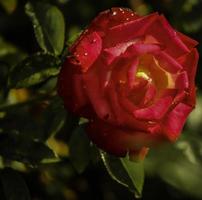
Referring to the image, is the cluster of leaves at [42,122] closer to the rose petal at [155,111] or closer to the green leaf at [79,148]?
the green leaf at [79,148]

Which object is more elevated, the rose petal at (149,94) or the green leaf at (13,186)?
the rose petal at (149,94)

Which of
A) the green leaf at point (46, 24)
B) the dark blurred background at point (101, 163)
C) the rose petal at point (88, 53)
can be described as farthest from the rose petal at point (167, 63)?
the dark blurred background at point (101, 163)

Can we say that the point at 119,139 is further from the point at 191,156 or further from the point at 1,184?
the point at 191,156

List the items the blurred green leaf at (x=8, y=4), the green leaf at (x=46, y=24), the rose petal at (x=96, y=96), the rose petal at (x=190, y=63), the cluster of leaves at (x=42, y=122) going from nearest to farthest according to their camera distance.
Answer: the rose petal at (x=96, y=96) < the rose petal at (x=190, y=63) < the cluster of leaves at (x=42, y=122) < the green leaf at (x=46, y=24) < the blurred green leaf at (x=8, y=4)

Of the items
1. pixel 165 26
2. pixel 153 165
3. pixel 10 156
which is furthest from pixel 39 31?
pixel 153 165

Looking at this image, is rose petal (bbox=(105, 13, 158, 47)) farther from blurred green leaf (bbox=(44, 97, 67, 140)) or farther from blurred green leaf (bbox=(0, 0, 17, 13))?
blurred green leaf (bbox=(0, 0, 17, 13))

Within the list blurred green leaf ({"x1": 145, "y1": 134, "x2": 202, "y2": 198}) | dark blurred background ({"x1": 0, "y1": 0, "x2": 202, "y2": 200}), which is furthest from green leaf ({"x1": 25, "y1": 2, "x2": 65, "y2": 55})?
blurred green leaf ({"x1": 145, "y1": 134, "x2": 202, "y2": 198})

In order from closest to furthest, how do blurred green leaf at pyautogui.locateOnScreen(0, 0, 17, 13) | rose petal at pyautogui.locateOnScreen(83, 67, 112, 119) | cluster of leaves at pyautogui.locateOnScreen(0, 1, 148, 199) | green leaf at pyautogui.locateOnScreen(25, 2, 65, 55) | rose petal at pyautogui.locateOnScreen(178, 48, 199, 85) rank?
1. rose petal at pyautogui.locateOnScreen(83, 67, 112, 119)
2. rose petal at pyautogui.locateOnScreen(178, 48, 199, 85)
3. cluster of leaves at pyautogui.locateOnScreen(0, 1, 148, 199)
4. green leaf at pyautogui.locateOnScreen(25, 2, 65, 55)
5. blurred green leaf at pyautogui.locateOnScreen(0, 0, 17, 13)
